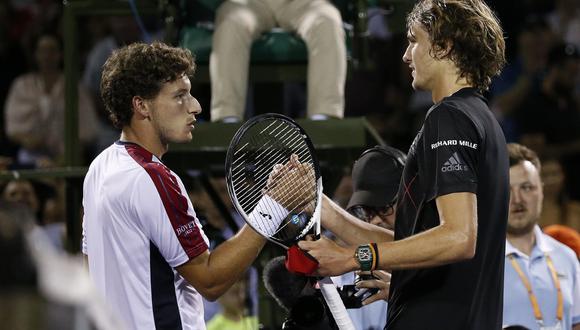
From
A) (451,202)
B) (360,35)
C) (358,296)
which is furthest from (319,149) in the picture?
(451,202)

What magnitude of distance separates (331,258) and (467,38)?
75 centimetres

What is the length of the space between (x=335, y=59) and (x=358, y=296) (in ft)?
7.26

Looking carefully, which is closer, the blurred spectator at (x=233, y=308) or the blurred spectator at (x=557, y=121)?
the blurred spectator at (x=233, y=308)

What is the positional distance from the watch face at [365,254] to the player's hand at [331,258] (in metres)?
0.02

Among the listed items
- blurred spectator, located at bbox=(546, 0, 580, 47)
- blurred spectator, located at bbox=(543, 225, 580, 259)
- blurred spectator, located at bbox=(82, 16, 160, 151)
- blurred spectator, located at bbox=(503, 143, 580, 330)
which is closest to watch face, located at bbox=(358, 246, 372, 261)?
blurred spectator, located at bbox=(503, 143, 580, 330)

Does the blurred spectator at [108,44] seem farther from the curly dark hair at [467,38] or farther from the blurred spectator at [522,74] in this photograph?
the curly dark hair at [467,38]

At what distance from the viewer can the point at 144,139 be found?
3768mm

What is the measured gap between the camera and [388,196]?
14.1ft

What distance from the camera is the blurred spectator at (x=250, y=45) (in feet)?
18.8

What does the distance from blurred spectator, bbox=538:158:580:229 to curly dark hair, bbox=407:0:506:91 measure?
4.87 metres

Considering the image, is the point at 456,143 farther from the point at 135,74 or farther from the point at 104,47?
the point at 104,47

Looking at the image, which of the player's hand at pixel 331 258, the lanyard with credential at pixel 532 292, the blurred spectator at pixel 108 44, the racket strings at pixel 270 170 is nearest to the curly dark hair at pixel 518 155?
the lanyard with credential at pixel 532 292

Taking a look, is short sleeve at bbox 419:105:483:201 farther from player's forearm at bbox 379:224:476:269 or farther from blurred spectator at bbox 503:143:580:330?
blurred spectator at bbox 503:143:580:330

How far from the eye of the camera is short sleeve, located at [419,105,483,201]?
10.4 feet
